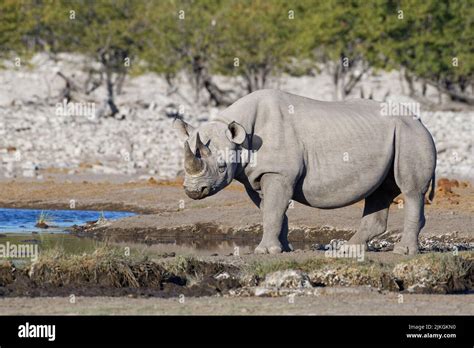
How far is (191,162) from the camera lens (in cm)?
1406

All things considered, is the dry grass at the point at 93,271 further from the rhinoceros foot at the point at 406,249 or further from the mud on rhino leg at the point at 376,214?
the mud on rhino leg at the point at 376,214

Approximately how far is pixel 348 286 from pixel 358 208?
9.11 metres

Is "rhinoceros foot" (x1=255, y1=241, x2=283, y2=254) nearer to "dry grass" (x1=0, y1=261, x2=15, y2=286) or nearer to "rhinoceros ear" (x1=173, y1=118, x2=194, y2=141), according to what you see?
"rhinoceros ear" (x1=173, y1=118, x2=194, y2=141)

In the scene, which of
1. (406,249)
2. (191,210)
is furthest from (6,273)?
(191,210)

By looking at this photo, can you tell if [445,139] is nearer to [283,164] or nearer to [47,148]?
[47,148]

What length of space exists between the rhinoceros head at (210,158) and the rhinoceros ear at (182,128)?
0.13 metres

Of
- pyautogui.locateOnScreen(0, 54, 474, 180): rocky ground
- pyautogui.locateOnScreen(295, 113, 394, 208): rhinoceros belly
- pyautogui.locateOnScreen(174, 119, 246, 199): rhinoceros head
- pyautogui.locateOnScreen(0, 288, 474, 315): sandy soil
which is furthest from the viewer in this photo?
pyautogui.locateOnScreen(0, 54, 474, 180): rocky ground

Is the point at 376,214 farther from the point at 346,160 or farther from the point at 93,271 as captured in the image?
the point at 93,271

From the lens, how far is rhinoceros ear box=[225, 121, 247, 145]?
1423 centimetres

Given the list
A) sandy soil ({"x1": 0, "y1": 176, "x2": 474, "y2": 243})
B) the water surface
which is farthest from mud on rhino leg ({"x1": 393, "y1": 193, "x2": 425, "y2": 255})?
the water surface

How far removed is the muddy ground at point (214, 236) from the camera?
37.5ft

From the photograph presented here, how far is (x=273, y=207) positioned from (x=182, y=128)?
1399 mm
